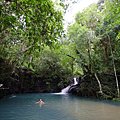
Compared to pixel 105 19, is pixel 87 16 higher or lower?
higher

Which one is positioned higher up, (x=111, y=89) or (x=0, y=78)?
(x=0, y=78)

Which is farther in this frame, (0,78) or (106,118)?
(0,78)

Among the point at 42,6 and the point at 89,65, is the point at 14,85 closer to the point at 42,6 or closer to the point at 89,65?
the point at 89,65

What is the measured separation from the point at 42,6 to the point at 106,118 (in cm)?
539

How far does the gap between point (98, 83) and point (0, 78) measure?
10344 millimetres

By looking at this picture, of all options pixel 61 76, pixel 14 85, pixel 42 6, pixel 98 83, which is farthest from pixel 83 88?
pixel 42 6

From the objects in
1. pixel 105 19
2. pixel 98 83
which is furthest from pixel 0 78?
pixel 105 19

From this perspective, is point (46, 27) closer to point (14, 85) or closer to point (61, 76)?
point (14, 85)

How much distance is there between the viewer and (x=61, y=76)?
2122 centimetres

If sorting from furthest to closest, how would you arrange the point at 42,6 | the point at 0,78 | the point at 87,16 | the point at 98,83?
the point at 87,16
the point at 98,83
the point at 0,78
the point at 42,6

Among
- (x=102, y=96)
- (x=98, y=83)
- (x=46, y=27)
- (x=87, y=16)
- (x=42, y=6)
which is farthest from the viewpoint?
(x=87, y=16)

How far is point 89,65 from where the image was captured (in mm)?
13320

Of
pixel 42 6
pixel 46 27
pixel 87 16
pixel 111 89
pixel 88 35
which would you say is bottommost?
pixel 111 89

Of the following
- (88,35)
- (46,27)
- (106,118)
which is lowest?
(106,118)
